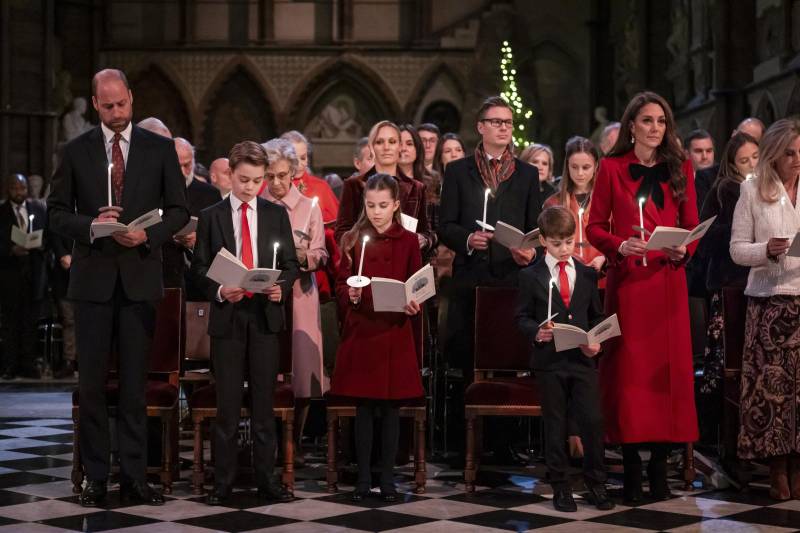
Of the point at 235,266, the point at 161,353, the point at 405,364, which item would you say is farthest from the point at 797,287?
the point at 161,353

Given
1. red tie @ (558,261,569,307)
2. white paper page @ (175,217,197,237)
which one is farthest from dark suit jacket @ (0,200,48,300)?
red tie @ (558,261,569,307)

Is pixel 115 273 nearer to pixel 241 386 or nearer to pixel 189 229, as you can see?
pixel 241 386

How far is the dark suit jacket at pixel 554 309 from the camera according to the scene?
5.57 metres

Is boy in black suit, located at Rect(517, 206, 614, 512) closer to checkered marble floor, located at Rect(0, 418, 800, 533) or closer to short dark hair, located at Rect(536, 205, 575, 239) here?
short dark hair, located at Rect(536, 205, 575, 239)

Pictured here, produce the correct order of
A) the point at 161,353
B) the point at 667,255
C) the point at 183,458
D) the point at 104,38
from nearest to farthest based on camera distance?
the point at 667,255 < the point at 161,353 < the point at 183,458 < the point at 104,38

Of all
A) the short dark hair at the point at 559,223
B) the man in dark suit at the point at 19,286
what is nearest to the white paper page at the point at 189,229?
the short dark hair at the point at 559,223

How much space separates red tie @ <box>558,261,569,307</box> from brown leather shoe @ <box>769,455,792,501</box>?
4.02 ft

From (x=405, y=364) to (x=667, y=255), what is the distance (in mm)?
1294

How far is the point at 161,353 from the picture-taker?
6.10 metres

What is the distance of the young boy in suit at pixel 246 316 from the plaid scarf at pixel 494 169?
119 cm

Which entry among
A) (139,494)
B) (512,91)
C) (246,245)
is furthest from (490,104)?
(512,91)

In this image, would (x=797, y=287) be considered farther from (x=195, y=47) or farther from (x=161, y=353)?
(x=195, y=47)

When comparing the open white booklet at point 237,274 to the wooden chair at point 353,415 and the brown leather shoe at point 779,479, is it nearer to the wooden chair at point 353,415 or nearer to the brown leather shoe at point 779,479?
the wooden chair at point 353,415

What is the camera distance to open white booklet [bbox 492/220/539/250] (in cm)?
579
